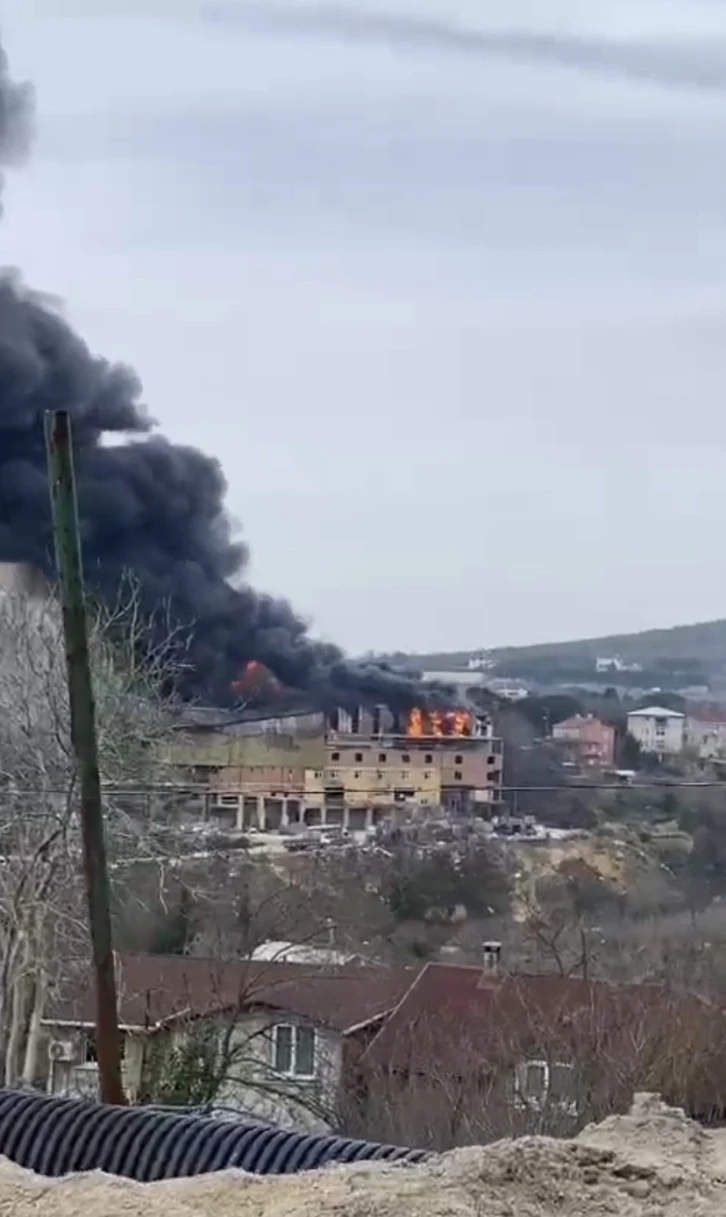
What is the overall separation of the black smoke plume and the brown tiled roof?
59.6 inches

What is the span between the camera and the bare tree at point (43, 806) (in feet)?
15.2

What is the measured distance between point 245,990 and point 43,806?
0.86m

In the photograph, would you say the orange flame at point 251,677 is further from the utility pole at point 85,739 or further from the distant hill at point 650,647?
the utility pole at point 85,739

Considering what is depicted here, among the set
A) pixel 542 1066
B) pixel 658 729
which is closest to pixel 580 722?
pixel 658 729

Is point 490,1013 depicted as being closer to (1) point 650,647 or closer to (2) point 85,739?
(1) point 650,647

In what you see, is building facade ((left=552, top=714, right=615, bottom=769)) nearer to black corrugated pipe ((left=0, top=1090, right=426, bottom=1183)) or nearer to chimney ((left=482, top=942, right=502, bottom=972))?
chimney ((left=482, top=942, right=502, bottom=972))

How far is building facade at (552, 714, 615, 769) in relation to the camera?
4797 mm

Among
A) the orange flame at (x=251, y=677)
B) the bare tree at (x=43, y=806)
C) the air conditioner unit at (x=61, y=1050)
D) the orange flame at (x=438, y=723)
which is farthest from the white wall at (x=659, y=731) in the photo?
the air conditioner unit at (x=61, y=1050)

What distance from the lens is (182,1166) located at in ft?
5.87

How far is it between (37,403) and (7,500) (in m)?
0.55

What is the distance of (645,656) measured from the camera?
5305mm

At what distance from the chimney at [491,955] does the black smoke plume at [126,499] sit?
169 cm

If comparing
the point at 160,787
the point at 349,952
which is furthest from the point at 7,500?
the point at 349,952

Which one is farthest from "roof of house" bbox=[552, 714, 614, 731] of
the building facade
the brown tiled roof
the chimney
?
the brown tiled roof
